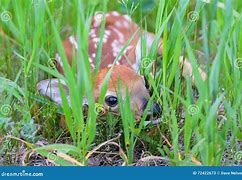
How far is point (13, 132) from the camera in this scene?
6.89 feet

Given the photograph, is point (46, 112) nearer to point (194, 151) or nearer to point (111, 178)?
point (111, 178)

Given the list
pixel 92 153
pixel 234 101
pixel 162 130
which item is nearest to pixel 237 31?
pixel 234 101

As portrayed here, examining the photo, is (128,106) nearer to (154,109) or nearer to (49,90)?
(154,109)

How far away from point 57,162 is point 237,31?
0.69 metres

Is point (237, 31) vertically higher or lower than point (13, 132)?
higher

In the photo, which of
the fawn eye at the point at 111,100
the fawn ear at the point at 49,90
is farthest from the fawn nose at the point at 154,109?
the fawn ear at the point at 49,90

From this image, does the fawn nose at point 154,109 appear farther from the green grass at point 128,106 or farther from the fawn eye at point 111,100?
the fawn eye at point 111,100

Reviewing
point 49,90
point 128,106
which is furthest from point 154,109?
point 49,90

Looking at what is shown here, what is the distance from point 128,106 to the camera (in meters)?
2.01

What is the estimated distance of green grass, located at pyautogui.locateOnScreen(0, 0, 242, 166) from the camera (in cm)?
194

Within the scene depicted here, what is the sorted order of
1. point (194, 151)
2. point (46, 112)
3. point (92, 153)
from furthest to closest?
point (46, 112)
point (92, 153)
point (194, 151)

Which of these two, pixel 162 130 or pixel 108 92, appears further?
pixel 108 92

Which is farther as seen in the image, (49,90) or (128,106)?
(49,90)

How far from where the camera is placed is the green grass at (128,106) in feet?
6.35
